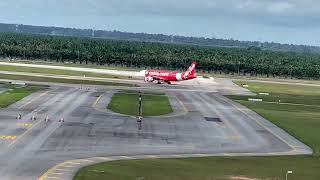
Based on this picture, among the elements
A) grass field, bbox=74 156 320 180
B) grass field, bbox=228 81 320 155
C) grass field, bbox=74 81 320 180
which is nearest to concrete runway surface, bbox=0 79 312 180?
grass field, bbox=228 81 320 155

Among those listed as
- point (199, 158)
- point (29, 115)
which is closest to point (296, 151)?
point (199, 158)

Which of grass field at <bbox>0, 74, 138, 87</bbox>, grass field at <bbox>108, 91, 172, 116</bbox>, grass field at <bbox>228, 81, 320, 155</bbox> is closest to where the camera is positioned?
grass field at <bbox>228, 81, 320, 155</bbox>

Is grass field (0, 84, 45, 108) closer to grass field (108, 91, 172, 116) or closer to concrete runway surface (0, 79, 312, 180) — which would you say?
concrete runway surface (0, 79, 312, 180)

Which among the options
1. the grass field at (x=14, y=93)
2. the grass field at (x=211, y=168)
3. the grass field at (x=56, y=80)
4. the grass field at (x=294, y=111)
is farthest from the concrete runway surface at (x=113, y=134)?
the grass field at (x=56, y=80)

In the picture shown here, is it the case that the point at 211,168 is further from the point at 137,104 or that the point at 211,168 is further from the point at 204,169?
the point at 137,104

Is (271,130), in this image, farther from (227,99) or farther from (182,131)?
(227,99)

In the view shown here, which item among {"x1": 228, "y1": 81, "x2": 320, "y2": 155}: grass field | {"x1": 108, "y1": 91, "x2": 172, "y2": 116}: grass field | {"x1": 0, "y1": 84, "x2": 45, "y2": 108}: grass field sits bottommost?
{"x1": 228, "y1": 81, "x2": 320, "y2": 155}: grass field
